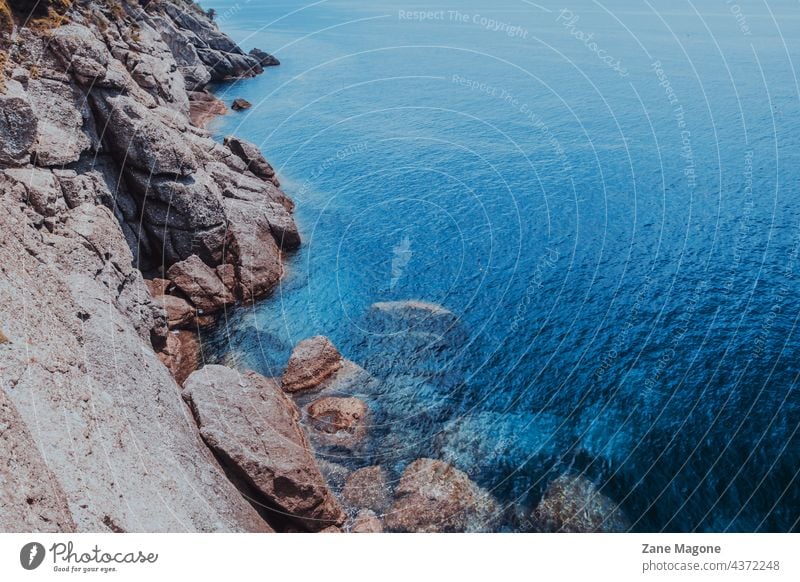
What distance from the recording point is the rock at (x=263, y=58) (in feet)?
379

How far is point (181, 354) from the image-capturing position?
113 feet

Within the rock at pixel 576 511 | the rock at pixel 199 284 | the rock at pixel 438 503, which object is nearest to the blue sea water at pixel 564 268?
the rock at pixel 576 511

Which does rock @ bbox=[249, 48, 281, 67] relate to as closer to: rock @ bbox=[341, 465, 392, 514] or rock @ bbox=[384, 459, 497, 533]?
rock @ bbox=[341, 465, 392, 514]

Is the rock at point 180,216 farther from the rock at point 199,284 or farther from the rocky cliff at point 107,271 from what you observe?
the rock at point 199,284

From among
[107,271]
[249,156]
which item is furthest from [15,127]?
[249,156]

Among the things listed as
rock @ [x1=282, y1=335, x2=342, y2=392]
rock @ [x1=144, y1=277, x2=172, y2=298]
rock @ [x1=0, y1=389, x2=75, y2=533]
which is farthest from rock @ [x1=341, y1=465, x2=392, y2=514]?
rock @ [x1=144, y1=277, x2=172, y2=298]

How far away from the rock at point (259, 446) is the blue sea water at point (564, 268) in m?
3.90

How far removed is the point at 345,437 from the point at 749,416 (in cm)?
2208

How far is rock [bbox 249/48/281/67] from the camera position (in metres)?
116

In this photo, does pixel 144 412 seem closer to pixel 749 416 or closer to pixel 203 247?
A: pixel 203 247

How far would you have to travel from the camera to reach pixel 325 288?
43.2 metres
